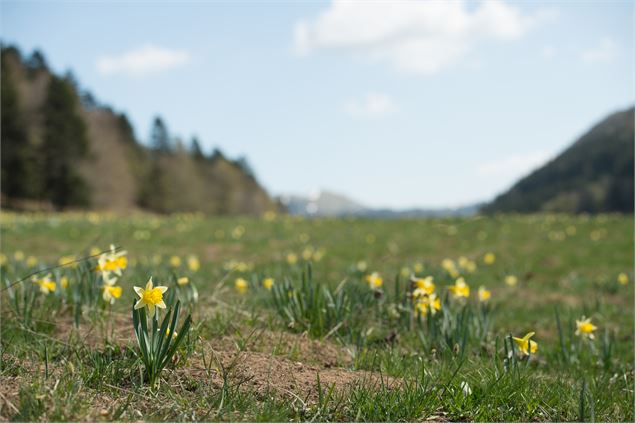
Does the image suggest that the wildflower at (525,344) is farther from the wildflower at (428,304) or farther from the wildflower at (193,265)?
the wildflower at (193,265)

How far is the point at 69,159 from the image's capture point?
4238 centimetres

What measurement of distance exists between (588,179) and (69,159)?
109m

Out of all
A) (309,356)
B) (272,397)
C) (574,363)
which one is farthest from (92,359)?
(574,363)

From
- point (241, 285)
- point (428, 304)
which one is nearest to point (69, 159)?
point (241, 285)

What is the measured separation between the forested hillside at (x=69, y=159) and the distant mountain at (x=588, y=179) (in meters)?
48.4

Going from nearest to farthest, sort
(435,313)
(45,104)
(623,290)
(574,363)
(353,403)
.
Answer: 1. (353,403)
2. (435,313)
3. (574,363)
4. (623,290)
5. (45,104)

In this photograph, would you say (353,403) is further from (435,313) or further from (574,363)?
(574,363)

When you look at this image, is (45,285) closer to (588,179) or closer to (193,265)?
(193,265)

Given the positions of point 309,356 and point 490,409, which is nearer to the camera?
point 490,409

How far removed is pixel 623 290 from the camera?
777cm

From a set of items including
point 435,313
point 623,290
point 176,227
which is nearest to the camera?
point 435,313

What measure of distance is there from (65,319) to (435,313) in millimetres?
2427

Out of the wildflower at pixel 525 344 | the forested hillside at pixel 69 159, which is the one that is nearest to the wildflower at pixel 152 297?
the wildflower at pixel 525 344

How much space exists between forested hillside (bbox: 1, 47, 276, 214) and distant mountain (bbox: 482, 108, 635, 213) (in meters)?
48.4
